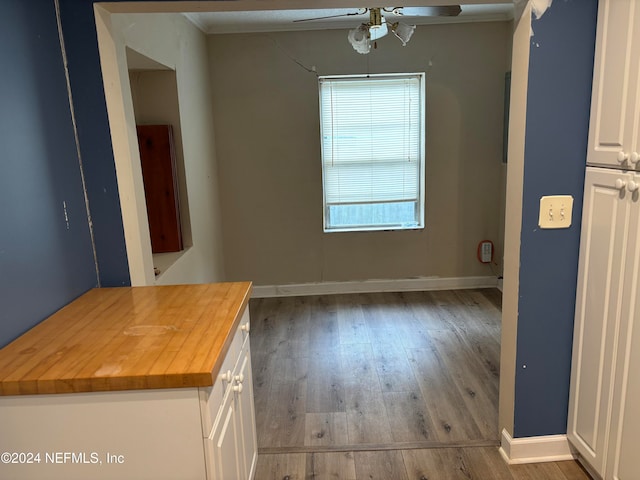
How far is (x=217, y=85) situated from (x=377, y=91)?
1415 millimetres

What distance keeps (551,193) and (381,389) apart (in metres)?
1.52

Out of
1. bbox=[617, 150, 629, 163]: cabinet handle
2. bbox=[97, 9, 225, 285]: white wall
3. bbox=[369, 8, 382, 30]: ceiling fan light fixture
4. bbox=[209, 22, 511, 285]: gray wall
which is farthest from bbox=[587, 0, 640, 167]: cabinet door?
bbox=[209, 22, 511, 285]: gray wall

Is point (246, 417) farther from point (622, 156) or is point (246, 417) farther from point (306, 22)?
point (306, 22)

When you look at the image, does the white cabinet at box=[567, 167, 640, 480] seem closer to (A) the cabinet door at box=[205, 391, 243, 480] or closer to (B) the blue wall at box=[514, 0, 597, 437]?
(B) the blue wall at box=[514, 0, 597, 437]

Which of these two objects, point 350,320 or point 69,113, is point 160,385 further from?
point 350,320

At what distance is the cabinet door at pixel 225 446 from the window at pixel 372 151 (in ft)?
10.1

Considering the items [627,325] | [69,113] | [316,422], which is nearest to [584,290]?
[627,325]

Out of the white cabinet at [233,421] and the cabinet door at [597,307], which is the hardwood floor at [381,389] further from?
the white cabinet at [233,421]

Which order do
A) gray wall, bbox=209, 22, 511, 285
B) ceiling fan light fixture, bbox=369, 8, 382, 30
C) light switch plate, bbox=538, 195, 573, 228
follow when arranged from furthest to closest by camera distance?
gray wall, bbox=209, 22, 511, 285 → ceiling fan light fixture, bbox=369, 8, 382, 30 → light switch plate, bbox=538, 195, 573, 228

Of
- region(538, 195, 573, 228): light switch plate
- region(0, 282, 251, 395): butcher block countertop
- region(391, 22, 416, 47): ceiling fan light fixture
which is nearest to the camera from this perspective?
region(0, 282, 251, 395): butcher block countertop

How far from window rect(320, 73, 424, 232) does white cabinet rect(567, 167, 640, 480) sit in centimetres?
261

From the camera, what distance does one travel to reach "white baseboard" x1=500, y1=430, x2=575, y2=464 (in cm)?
211

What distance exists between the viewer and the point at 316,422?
2514 mm

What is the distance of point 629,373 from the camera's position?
165 cm
